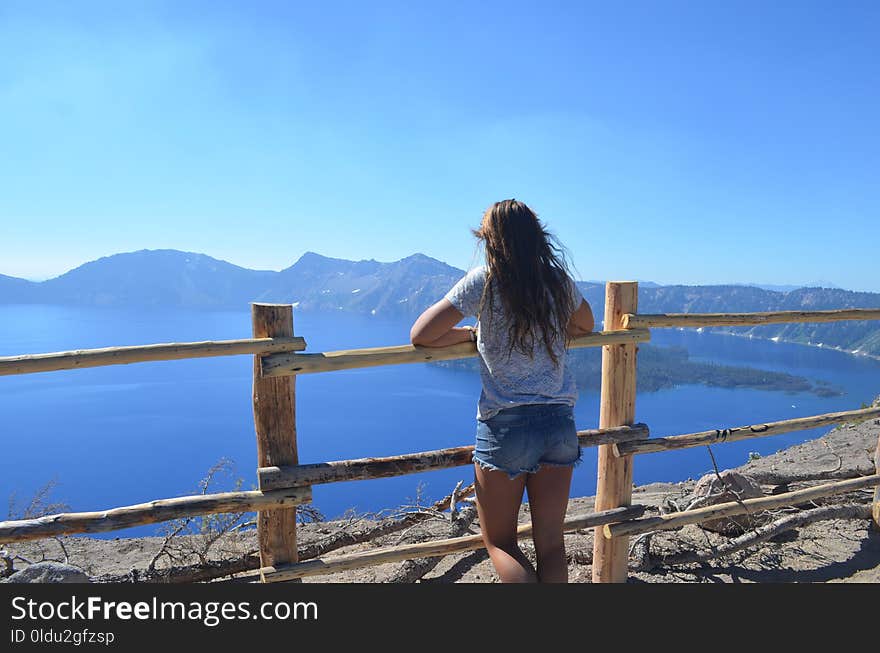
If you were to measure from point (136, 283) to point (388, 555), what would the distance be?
205 metres

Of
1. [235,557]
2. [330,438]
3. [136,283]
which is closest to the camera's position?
[235,557]

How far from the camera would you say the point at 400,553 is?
2.80 meters

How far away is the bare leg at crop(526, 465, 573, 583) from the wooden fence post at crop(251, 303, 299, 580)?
113 centimetres

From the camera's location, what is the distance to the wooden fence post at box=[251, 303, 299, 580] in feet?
7.92

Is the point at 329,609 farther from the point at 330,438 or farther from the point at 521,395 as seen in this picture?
the point at 330,438

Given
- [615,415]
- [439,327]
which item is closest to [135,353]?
[439,327]

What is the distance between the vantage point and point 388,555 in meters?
2.79

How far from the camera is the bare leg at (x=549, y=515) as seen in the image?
1.95 metres

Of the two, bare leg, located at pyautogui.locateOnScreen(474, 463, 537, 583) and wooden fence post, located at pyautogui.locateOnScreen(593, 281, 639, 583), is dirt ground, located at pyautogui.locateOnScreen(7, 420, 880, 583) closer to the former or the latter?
wooden fence post, located at pyautogui.locateOnScreen(593, 281, 639, 583)

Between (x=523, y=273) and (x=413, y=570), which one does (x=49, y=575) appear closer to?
(x=413, y=570)

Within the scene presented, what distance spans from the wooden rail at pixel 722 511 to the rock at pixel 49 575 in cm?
311

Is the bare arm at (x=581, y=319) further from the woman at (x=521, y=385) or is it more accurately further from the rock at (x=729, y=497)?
the rock at (x=729, y=497)

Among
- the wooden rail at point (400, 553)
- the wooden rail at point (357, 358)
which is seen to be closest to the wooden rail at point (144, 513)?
the wooden rail at point (400, 553)

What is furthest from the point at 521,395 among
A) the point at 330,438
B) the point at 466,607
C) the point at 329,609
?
the point at 330,438
